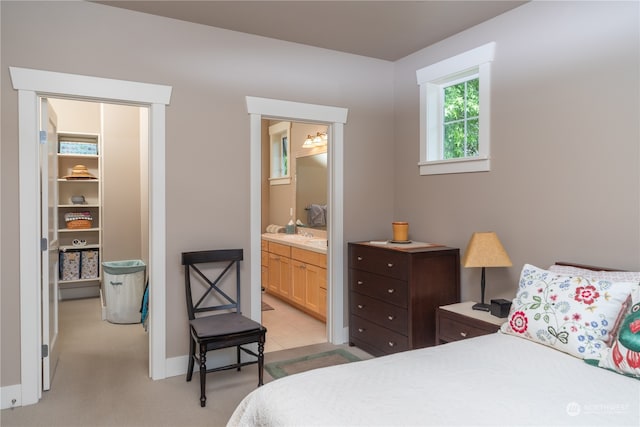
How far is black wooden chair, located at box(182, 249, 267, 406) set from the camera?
2.79 meters

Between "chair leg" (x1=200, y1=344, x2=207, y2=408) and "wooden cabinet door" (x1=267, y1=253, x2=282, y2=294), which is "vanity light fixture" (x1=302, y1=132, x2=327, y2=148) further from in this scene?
"chair leg" (x1=200, y1=344, x2=207, y2=408)

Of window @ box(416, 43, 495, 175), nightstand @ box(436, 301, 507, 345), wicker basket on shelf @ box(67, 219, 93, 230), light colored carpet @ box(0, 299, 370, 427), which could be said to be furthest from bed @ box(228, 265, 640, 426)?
wicker basket on shelf @ box(67, 219, 93, 230)

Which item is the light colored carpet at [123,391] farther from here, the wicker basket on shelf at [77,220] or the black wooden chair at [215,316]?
the wicker basket on shelf at [77,220]

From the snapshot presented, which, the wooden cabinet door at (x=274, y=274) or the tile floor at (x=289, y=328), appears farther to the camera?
the wooden cabinet door at (x=274, y=274)

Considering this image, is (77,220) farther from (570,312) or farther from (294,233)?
(570,312)

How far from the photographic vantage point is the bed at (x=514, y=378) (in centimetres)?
143

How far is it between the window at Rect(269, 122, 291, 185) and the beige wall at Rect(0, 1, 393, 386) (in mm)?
2274

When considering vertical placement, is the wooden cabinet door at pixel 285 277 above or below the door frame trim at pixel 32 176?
below

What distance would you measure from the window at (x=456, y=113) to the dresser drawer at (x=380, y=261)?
32.9 inches

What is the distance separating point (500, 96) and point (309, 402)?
256 centimetres

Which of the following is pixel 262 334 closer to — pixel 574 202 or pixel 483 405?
pixel 483 405

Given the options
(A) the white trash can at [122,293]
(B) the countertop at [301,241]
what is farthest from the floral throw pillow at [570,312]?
(A) the white trash can at [122,293]

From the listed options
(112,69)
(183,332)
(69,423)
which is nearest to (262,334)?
(183,332)

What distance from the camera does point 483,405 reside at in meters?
1.48
